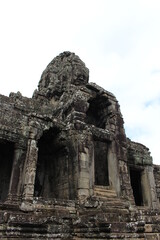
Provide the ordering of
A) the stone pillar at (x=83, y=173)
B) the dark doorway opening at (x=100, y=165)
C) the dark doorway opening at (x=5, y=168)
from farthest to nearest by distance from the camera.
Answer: the dark doorway opening at (x=100, y=165) < the dark doorway opening at (x=5, y=168) < the stone pillar at (x=83, y=173)

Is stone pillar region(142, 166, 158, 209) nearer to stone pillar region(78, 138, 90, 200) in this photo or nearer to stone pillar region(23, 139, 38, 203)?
stone pillar region(78, 138, 90, 200)

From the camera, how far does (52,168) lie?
1131 cm

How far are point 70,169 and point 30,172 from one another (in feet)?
7.01

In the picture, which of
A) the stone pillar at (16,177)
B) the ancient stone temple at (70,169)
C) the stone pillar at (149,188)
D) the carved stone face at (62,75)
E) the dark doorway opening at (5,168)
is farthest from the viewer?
the carved stone face at (62,75)

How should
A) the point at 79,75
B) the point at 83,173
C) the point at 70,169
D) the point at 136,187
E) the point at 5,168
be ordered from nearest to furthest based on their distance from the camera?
the point at 83,173, the point at 70,169, the point at 5,168, the point at 79,75, the point at 136,187

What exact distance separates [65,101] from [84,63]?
15.7 ft

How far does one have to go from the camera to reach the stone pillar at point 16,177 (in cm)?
802

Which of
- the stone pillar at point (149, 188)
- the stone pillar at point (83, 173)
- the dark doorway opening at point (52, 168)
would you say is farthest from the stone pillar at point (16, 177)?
the stone pillar at point (149, 188)

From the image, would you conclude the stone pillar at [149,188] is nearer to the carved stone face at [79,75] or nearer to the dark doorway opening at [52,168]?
the dark doorway opening at [52,168]

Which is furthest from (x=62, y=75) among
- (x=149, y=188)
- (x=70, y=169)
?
(x=149, y=188)

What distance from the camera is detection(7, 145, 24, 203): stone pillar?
802cm

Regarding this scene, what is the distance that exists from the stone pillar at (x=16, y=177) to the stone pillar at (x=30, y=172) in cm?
44

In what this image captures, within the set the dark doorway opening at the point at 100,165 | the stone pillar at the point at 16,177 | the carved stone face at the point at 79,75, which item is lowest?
the stone pillar at the point at 16,177

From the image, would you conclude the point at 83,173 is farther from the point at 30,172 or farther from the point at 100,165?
the point at 100,165
